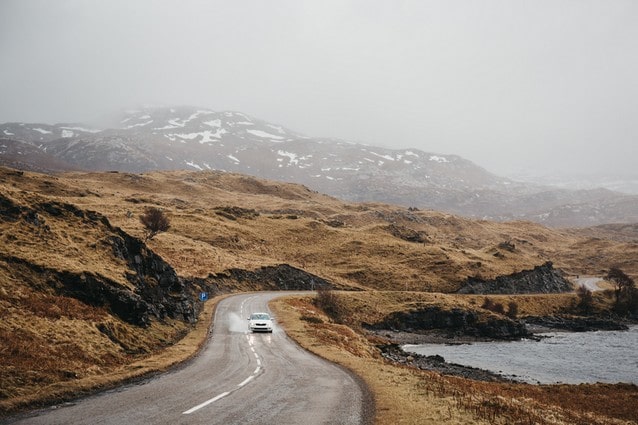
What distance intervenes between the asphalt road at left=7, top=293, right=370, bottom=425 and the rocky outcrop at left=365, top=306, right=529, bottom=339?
148 ft

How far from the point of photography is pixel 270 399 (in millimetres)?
15734

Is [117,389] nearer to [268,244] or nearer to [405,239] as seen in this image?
[268,244]

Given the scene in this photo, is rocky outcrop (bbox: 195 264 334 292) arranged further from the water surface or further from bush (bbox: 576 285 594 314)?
bush (bbox: 576 285 594 314)

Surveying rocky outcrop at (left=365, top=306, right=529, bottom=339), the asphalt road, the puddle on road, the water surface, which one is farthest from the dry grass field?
the water surface

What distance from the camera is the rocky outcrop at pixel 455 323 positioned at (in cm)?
6838

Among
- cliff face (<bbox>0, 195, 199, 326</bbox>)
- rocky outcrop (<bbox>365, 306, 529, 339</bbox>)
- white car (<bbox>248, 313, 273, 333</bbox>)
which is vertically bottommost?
rocky outcrop (<bbox>365, 306, 529, 339</bbox>)

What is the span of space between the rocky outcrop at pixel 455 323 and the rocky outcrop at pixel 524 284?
1902 centimetres

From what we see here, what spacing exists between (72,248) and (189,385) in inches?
749

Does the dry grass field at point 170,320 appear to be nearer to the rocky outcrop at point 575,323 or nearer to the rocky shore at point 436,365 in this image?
the rocky shore at point 436,365

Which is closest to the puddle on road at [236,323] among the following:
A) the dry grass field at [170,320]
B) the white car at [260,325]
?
the white car at [260,325]

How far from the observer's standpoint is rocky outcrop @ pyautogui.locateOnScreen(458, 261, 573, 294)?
93.9m

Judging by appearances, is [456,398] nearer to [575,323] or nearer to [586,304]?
[575,323]

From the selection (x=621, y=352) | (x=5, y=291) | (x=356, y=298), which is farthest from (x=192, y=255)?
(x=621, y=352)

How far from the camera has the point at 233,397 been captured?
1563cm
